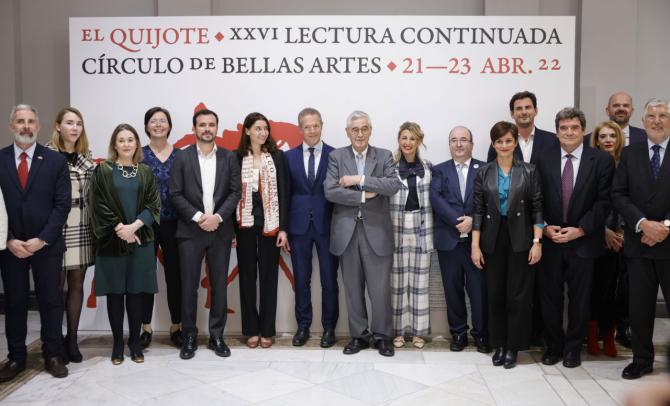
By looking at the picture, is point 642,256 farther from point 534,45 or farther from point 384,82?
point 384,82

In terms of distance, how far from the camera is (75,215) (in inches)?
154

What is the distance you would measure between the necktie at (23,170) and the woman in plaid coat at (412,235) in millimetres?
2350

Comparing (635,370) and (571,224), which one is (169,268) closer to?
(571,224)

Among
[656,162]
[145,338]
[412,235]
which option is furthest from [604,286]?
[145,338]

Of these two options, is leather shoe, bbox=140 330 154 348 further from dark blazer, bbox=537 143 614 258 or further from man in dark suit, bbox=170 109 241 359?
dark blazer, bbox=537 143 614 258

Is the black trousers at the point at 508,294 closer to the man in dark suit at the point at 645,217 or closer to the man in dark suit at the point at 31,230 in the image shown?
the man in dark suit at the point at 645,217

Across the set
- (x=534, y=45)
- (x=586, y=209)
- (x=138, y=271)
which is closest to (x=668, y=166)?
(x=586, y=209)

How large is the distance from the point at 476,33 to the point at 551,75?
2.11ft

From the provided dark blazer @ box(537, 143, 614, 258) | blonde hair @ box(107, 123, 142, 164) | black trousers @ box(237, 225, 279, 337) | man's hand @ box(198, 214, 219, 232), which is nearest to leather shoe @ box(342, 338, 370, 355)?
black trousers @ box(237, 225, 279, 337)

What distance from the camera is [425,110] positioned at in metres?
4.61

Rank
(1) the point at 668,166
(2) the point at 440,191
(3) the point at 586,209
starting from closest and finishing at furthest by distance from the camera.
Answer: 1. (1) the point at 668,166
2. (3) the point at 586,209
3. (2) the point at 440,191

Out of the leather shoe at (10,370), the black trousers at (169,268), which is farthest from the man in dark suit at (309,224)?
the leather shoe at (10,370)

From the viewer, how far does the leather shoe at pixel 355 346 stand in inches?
164

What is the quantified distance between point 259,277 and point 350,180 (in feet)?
3.32
